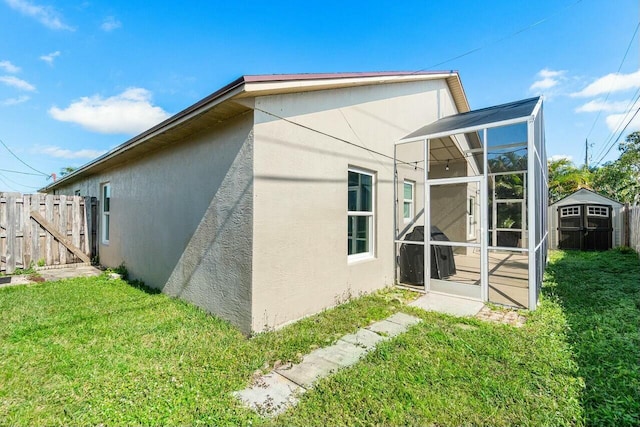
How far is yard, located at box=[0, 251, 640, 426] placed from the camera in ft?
7.57

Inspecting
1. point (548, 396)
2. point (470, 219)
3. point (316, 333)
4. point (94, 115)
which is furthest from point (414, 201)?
point (94, 115)

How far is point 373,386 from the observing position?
267 centimetres

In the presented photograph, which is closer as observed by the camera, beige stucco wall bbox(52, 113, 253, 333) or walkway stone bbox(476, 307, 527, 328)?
beige stucco wall bbox(52, 113, 253, 333)

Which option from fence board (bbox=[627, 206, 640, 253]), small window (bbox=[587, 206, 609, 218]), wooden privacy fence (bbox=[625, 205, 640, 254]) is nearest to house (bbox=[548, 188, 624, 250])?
small window (bbox=[587, 206, 609, 218])

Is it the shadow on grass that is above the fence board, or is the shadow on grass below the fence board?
below

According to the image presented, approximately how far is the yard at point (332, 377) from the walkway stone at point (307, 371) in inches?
4.6

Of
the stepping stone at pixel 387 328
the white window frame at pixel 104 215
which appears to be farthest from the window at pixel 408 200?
the white window frame at pixel 104 215

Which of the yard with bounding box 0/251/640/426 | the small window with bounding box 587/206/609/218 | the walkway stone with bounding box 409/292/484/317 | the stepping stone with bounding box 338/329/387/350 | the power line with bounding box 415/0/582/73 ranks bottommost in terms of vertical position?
the walkway stone with bounding box 409/292/484/317

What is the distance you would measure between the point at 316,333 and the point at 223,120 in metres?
3.35

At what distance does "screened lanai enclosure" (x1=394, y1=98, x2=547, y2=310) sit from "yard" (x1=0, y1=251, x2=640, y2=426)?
123cm

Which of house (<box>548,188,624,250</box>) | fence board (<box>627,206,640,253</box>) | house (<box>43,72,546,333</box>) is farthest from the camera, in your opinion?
house (<box>548,188,624,250</box>)

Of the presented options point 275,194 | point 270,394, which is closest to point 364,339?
point 270,394

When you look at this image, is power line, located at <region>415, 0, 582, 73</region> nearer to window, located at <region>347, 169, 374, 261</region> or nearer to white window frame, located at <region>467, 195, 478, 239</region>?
window, located at <region>347, 169, 374, 261</region>

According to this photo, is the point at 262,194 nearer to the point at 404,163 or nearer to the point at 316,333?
the point at 316,333
